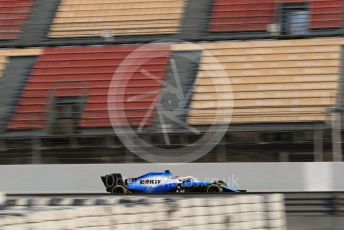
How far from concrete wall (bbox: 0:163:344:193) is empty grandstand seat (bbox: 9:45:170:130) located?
1.65m

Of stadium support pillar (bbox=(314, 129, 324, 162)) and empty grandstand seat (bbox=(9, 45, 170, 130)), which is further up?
empty grandstand seat (bbox=(9, 45, 170, 130))

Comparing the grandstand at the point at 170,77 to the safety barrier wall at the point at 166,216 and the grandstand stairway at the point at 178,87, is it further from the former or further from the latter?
A: the safety barrier wall at the point at 166,216

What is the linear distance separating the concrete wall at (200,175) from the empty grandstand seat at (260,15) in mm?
7257

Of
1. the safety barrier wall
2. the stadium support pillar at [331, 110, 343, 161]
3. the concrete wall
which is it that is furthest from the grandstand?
the safety barrier wall

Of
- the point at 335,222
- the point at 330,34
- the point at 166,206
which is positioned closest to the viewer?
the point at 166,206

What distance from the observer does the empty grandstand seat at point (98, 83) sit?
1608 cm

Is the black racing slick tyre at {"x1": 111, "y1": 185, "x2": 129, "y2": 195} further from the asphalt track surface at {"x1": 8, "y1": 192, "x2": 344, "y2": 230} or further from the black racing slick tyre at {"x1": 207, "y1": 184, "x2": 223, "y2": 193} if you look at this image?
the asphalt track surface at {"x1": 8, "y1": 192, "x2": 344, "y2": 230}

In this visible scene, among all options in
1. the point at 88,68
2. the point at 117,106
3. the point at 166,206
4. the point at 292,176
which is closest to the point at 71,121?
the point at 117,106

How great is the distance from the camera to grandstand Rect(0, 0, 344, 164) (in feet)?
46.0

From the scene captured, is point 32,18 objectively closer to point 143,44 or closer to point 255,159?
point 143,44

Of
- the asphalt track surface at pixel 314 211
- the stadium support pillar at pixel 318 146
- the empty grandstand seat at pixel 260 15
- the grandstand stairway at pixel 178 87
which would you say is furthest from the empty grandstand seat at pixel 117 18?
the asphalt track surface at pixel 314 211

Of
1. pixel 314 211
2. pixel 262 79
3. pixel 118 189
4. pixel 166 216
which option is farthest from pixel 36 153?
pixel 166 216

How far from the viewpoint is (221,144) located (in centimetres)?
1341

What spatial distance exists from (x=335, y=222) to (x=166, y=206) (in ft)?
13.4
